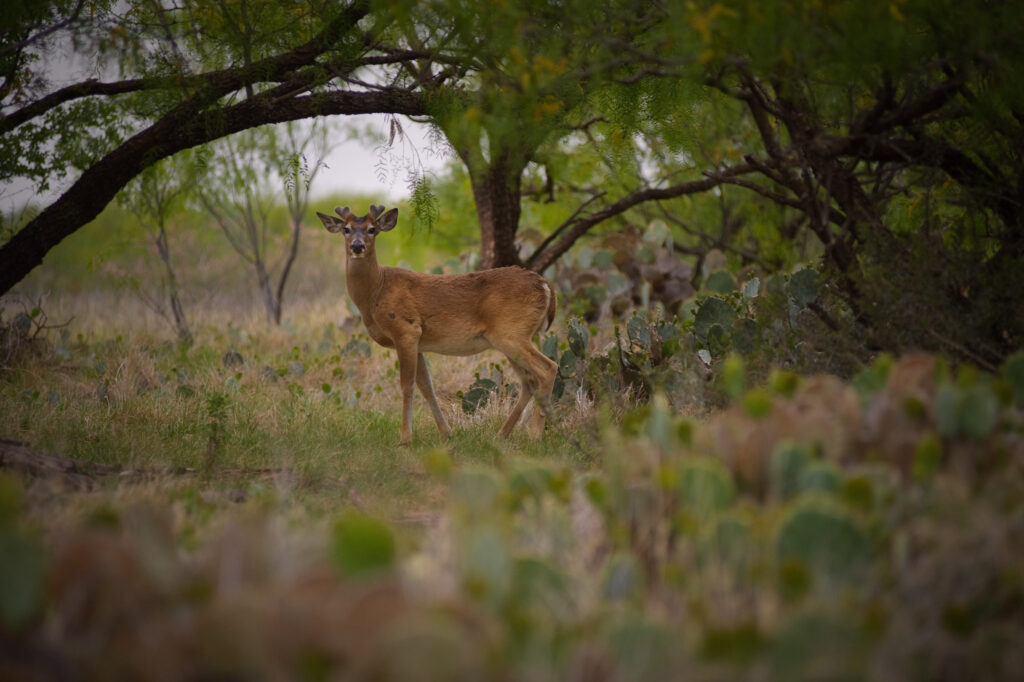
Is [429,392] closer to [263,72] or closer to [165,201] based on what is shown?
[263,72]

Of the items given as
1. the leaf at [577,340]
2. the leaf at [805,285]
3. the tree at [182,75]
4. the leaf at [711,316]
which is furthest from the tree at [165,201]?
the leaf at [805,285]

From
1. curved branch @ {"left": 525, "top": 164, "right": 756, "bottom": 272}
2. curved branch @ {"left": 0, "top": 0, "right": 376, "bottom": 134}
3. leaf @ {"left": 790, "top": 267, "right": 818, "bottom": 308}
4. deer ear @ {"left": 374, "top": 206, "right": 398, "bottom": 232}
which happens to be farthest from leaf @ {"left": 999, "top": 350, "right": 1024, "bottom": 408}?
deer ear @ {"left": 374, "top": 206, "right": 398, "bottom": 232}

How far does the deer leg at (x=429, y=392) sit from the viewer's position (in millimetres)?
7957

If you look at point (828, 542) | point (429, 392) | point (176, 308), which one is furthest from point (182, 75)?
point (176, 308)

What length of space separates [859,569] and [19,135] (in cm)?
783

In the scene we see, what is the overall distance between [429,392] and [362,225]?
1.54m

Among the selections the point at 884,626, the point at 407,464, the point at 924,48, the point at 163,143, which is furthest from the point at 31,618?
the point at 163,143

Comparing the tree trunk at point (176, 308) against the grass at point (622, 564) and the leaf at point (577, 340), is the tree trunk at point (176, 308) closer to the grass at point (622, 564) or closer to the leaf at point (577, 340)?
the leaf at point (577, 340)

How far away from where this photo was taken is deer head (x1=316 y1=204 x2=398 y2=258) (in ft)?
26.8

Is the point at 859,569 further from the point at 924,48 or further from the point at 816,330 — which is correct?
the point at 816,330

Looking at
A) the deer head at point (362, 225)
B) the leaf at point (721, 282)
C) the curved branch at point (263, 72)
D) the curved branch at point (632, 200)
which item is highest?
the curved branch at point (263, 72)

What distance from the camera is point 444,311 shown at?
26.9 ft

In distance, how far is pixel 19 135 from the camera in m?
8.18

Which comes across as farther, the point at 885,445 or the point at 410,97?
the point at 410,97
